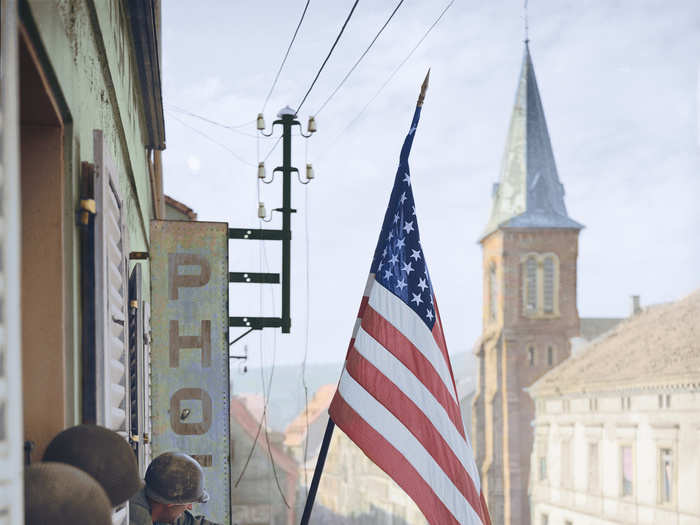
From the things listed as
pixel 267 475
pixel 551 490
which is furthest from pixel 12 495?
pixel 551 490

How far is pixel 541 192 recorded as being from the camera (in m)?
68.6

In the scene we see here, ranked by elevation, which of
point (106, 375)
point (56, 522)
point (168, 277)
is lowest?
point (56, 522)

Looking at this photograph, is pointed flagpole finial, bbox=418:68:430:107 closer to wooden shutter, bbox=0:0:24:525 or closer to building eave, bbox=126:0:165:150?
building eave, bbox=126:0:165:150

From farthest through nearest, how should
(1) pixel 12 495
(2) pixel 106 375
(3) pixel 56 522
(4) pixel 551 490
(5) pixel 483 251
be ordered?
(5) pixel 483 251 → (4) pixel 551 490 → (2) pixel 106 375 → (3) pixel 56 522 → (1) pixel 12 495

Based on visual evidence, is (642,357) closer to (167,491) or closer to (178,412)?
(178,412)

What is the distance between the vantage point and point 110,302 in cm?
376

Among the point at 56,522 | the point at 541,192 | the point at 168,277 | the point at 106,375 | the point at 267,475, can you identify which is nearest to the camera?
the point at 56,522

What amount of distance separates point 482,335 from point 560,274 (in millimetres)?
6239

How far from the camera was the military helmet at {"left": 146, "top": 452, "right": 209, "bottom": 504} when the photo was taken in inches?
157

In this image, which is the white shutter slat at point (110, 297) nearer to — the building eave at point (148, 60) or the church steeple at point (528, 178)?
the building eave at point (148, 60)

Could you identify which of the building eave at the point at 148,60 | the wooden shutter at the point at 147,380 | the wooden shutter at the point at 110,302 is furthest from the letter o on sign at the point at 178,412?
the wooden shutter at the point at 110,302

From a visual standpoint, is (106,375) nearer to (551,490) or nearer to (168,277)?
(168,277)

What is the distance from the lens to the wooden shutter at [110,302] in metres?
3.36

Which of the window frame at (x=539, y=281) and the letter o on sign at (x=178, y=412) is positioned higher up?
the window frame at (x=539, y=281)
